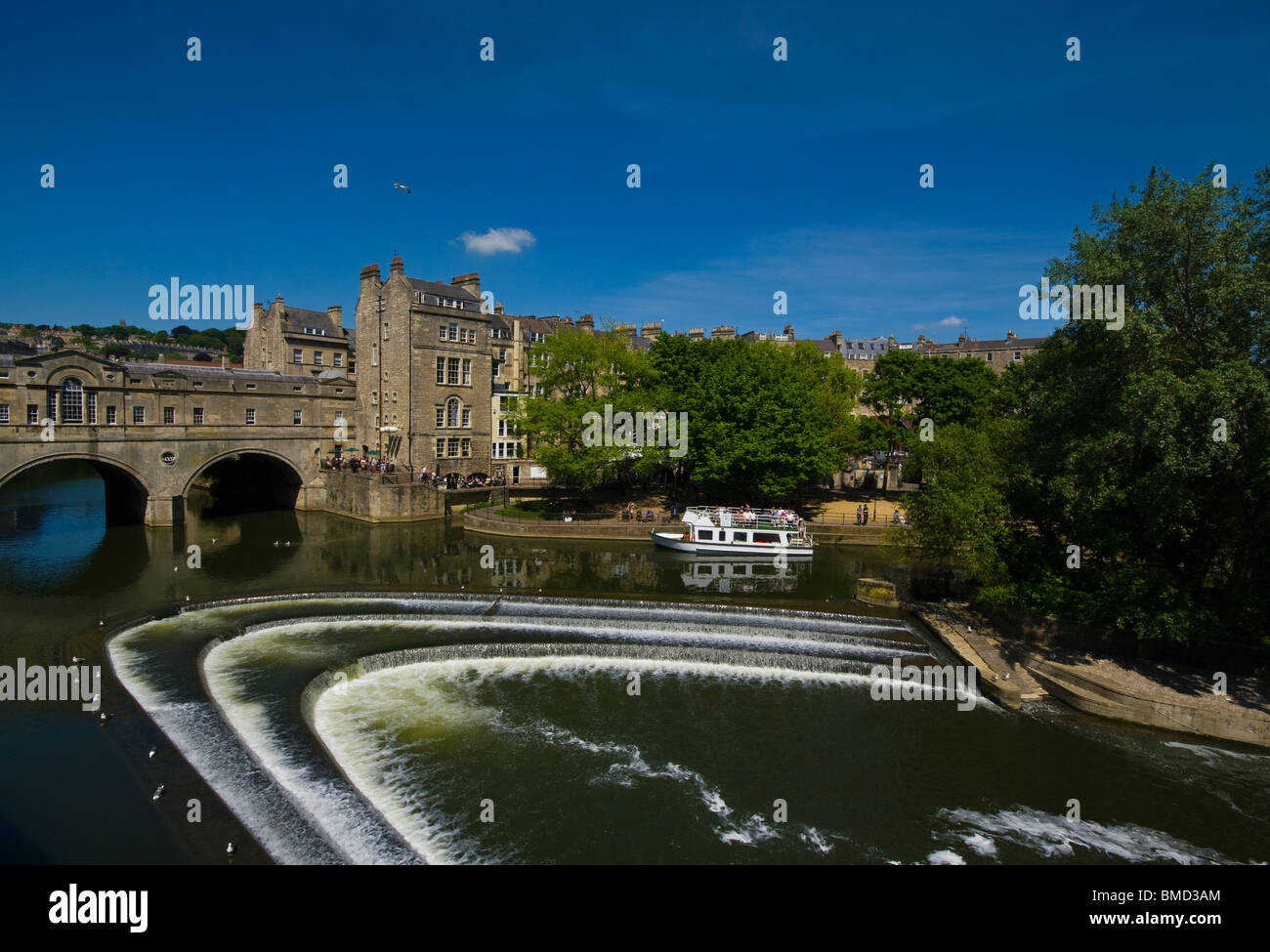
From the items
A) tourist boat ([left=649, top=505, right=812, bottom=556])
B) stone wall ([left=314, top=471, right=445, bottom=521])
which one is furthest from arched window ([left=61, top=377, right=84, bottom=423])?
tourist boat ([left=649, top=505, right=812, bottom=556])

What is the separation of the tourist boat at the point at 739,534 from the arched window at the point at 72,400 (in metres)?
33.0

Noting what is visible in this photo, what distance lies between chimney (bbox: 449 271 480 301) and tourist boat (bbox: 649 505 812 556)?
2972 cm

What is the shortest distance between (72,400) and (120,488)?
7.18 m

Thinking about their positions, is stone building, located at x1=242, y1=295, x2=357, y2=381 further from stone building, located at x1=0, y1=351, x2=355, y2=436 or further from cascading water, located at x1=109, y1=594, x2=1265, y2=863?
cascading water, located at x1=109, y1=594, x2=1265, y2=863

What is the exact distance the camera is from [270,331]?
223 ft

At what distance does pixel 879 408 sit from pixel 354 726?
158 feet

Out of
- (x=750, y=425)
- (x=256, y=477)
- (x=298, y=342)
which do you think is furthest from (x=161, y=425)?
(x=750, y=425)

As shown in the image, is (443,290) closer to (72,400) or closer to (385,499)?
(385,499)

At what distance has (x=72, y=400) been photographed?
42156mm

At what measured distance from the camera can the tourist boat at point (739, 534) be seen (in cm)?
4016

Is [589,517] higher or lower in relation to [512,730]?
higher

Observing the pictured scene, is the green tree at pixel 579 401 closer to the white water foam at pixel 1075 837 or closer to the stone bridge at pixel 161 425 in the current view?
the stone bridge at pixel 161 425

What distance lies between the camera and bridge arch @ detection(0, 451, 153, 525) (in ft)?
138
